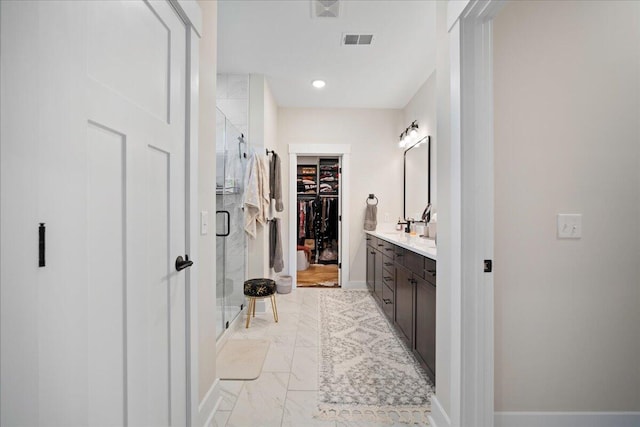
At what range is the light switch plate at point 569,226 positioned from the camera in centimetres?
147

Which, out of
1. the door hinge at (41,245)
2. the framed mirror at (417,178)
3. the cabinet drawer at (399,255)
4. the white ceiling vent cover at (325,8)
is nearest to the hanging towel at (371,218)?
the framed mirror at (417,178)

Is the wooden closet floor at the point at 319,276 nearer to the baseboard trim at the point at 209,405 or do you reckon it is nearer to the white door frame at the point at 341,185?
the white door frame at the point at 341,185

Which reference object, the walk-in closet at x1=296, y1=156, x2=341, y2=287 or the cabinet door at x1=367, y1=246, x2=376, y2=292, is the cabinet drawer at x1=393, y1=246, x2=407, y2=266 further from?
the walk-in closet at x1=296, y1=156, x2=341, y2=287

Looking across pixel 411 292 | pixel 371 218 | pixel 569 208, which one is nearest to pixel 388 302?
pixel 411 292

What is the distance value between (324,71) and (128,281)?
304 cm

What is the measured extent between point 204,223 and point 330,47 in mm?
2184

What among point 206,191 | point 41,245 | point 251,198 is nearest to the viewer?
point 41,245

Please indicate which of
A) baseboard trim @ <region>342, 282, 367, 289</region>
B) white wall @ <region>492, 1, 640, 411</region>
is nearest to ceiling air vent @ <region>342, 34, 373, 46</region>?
white wall @ <region>492, 1, 640, 411</region>

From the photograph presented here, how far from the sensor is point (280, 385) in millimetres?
1951

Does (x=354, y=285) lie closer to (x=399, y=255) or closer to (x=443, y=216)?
(x=399, y=255)

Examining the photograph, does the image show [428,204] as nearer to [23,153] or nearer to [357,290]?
[357,290]

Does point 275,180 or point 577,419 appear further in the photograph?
point 275,180

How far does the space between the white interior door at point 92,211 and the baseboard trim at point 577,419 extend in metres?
1.64

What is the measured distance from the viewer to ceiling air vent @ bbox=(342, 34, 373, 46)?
8.60 feet
